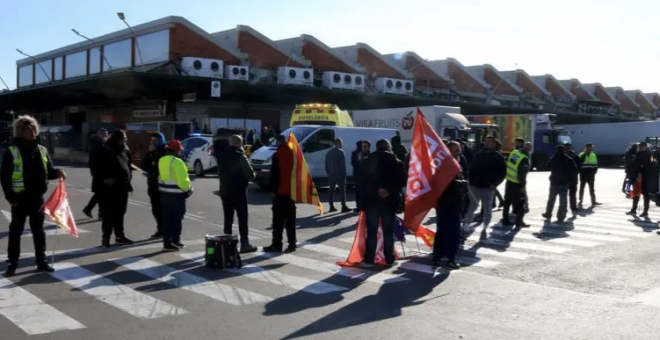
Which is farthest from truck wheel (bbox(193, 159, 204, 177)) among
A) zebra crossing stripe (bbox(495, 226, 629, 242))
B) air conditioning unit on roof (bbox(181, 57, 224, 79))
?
air conditioning unit on roof (bbox(181, 57, 224, 79))

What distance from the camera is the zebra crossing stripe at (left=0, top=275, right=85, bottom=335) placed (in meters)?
5.59

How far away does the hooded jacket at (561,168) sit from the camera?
13.4m

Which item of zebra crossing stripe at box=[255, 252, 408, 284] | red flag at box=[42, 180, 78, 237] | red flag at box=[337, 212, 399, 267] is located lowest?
zebra crossing stripe at box=[255, 252, 408, 284]

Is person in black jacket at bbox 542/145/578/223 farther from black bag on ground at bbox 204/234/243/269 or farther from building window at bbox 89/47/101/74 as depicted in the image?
building window at bbox 89/47/101/74

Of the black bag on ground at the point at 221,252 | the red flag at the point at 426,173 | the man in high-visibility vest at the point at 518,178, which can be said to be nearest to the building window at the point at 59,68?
the man in high-visibility vest at the point at 518,178

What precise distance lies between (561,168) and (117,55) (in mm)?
47165

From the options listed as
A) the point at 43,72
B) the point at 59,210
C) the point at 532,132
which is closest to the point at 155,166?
the point at 59,210

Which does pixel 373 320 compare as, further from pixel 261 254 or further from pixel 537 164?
pixel 537 164

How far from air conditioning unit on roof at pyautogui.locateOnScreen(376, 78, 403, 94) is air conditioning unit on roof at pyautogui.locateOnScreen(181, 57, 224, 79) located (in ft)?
49.7

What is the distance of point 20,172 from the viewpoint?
24.5 ft

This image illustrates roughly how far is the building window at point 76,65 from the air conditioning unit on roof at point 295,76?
21394 millimetres

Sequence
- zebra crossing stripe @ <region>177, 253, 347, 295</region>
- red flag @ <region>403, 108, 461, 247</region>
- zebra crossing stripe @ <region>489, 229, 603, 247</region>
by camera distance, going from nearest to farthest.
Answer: zebra crossing stripe @ <region>177, 253, 347, 295</region> → red flag @ <region>403, 108, 461, 247</region> → zebra crossing stripe @ <region>489, 229, 603, 247</region>

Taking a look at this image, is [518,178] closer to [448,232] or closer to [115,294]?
[448,232]

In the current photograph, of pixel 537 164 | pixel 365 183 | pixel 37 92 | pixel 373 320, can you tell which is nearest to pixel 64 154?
pixel 37 92
